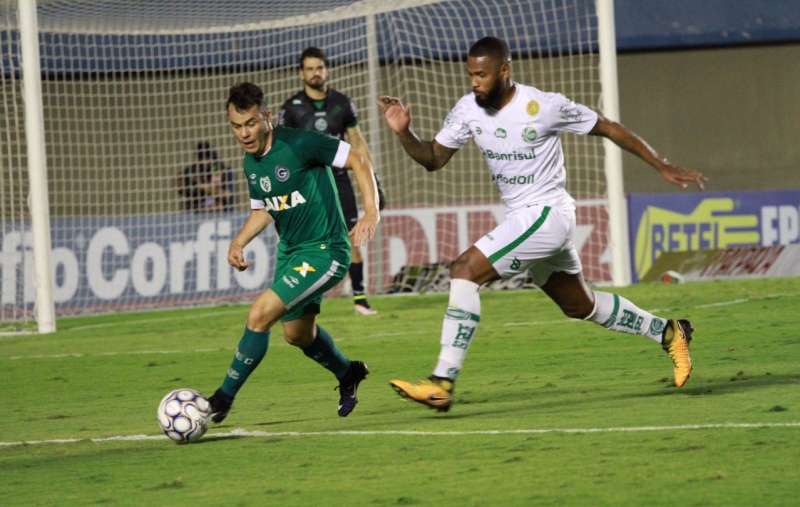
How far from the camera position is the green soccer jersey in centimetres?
668

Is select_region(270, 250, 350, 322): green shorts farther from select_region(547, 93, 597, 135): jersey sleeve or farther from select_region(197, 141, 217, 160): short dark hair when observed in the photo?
select_region(197, 141, 217, 160): short dark hair

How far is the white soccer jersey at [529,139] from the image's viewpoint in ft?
21.7

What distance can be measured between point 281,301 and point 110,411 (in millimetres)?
1820

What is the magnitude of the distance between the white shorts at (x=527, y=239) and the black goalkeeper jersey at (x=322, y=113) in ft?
18.5

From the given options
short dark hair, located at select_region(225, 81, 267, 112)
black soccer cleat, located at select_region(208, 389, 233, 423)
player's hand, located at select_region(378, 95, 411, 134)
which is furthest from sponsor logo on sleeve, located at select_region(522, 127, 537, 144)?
black soccer cleat, located at select_region(208, 389, 233, 423)

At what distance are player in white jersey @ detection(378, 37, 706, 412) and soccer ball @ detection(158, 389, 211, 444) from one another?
110 cm

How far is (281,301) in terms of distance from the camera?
638 centimetres

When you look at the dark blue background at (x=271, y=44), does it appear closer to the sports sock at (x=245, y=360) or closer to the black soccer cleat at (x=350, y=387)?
the black soccer cleat at (x=350, y=387)

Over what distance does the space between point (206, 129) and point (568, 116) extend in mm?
12710

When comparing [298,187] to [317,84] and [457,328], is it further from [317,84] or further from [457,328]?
[317,84]

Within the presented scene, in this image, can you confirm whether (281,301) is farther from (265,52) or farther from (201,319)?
(265,52)

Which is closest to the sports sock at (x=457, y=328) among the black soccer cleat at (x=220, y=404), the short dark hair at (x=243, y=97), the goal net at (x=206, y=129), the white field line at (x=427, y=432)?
the white field line at (x=427, y=432)

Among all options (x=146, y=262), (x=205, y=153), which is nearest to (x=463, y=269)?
(x=146, y=262)

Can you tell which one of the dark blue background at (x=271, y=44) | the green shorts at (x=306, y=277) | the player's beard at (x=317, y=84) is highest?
the dark blue background at (x=271, y=44)
